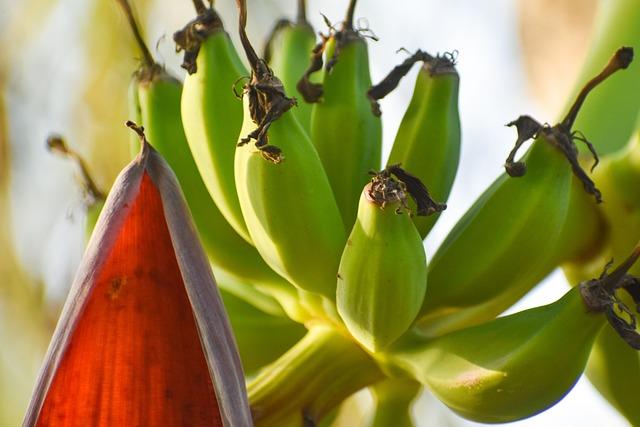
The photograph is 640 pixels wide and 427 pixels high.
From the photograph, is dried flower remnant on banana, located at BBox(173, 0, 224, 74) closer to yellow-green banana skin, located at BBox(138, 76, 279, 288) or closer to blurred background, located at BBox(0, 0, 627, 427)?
yellow-green banana skin, located at BBox(138, 76, 279, 288)

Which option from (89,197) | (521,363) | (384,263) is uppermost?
(89,197)

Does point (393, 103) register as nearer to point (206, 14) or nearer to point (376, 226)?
point (206, 14)

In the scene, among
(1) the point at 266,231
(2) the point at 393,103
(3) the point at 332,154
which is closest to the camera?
(1) the point at 266,231

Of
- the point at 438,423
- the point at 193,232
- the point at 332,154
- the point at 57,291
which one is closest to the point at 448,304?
the point at 332,154

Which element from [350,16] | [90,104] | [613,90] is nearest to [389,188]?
[350,16]

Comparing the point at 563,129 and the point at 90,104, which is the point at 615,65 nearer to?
the point at 563,129

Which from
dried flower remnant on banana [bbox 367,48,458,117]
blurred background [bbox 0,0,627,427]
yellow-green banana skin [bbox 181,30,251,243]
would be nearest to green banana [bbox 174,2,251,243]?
yellow-green banana skin [bbox 181,30,251,243]
